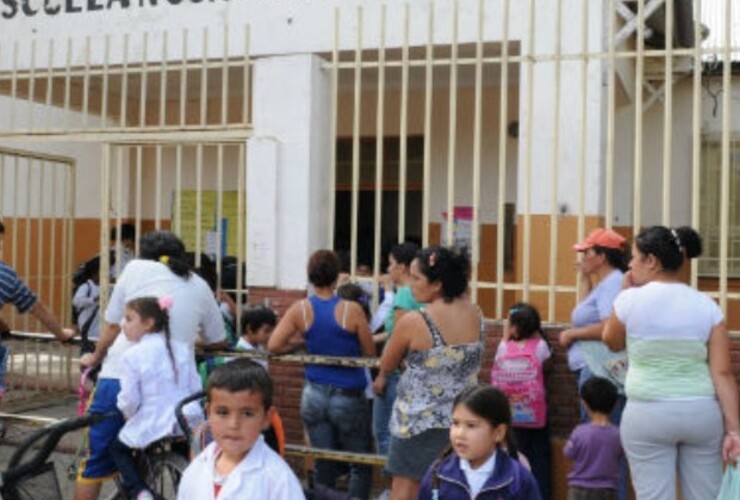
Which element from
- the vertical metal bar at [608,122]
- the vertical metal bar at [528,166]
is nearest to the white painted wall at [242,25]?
the vertical metal bar at [528,166]

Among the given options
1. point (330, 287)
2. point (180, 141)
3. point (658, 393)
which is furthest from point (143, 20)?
point (658, 393)

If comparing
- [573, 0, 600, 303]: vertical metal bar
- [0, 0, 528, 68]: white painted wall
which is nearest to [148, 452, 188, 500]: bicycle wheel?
[573, 0, 600, 303]: vertical metal bar

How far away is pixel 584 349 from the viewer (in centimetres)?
544

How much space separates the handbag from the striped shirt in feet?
12.3

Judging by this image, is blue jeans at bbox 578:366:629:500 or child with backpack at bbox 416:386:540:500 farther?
blue jeans at bbox 578:366:629:500

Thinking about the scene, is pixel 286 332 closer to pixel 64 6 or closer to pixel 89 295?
pixel 89 295

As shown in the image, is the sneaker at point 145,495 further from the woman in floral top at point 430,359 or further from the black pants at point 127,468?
the woman in floral top at point 430,359

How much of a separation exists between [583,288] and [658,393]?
1633 mm

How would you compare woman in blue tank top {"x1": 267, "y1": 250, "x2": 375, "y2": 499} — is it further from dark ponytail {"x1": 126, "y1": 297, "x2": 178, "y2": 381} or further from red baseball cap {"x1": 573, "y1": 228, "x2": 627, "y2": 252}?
red baseball cap {"x1": 573, "y1": 228, "x2": 627, "y2": 252}

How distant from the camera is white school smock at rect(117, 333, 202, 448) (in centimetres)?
475

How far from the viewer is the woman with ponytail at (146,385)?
475 centimetres

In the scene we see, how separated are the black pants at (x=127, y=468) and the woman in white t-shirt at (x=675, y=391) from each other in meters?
2.35

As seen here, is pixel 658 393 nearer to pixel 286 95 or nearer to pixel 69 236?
pixel 286 95

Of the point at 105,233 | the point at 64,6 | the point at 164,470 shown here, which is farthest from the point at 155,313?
the point at 64,6
